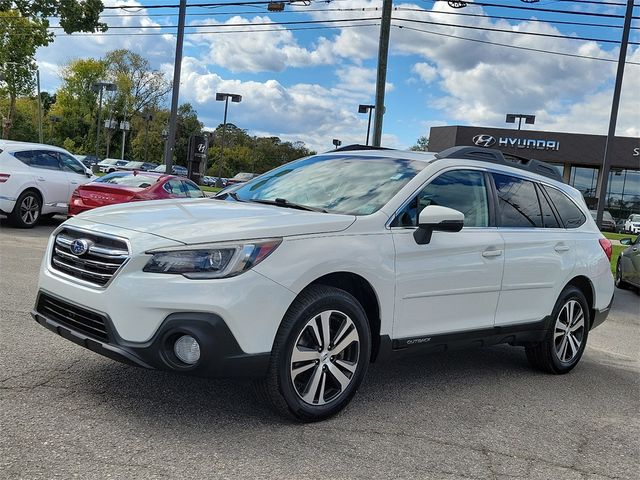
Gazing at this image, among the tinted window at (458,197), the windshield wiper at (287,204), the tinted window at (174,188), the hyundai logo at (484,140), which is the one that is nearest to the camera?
the windshield wiper at (287,204)

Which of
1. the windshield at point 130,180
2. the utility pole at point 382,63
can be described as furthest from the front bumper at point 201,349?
the utility pole at point 382,63

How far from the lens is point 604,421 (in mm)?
4500

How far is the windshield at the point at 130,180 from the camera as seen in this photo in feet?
42.6

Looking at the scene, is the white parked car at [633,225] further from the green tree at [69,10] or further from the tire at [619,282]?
the green tree at [69,10]

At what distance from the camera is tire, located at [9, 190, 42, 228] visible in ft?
40.4

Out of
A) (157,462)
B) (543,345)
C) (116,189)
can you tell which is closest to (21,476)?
(157,462)

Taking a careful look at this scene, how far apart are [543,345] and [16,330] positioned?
445 centimetres

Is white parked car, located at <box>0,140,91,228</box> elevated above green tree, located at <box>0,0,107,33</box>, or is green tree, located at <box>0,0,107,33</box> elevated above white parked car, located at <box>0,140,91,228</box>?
green tree, located at <box>0,0,107,33</box>

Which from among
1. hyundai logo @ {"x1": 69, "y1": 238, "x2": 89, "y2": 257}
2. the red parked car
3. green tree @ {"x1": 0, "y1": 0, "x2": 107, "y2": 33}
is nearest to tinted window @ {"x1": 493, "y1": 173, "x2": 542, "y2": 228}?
hyundai logo @ {"x1": 69, "y1": 238, "x2": 89, "y2": 257}

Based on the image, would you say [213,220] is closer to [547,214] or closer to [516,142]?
[547,214]

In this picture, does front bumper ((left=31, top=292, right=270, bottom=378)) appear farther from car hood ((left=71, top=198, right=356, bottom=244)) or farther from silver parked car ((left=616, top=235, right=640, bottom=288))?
silver parked car ((left=616, top=235, right=640, bottom=288))

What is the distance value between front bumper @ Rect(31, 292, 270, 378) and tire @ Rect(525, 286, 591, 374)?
3.10 metres

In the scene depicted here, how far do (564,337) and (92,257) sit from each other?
415cm

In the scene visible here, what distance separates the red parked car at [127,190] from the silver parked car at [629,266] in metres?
9.11
